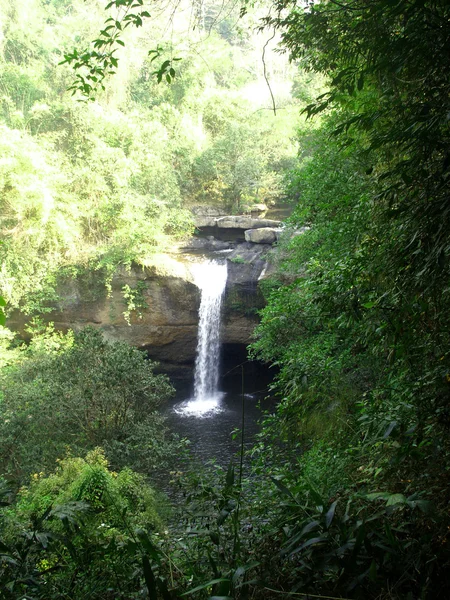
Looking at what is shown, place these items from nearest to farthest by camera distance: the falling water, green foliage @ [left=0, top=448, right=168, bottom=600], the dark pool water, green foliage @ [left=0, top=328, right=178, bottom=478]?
green foliage @ [left=0, top=448, right=168, bottom=600] < green foliage @ [left=0, top=328, right=178, bottom=478] < the dark pool water < the falling water

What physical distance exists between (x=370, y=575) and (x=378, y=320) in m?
1.41

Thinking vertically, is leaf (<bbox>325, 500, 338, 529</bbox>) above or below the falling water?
above

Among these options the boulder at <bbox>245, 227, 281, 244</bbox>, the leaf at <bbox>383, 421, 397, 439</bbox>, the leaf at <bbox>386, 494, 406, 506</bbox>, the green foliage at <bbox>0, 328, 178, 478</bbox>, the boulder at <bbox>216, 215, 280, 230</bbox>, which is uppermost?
the boulder at <bbox>216, 215, 280, 230</bbox>

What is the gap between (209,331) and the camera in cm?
1623

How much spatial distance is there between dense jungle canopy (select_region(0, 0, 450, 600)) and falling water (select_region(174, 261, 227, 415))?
217 centimetres

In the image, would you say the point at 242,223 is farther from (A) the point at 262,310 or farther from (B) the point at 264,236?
(A) the point at 262,310

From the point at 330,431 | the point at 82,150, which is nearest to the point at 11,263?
the point at 82,150

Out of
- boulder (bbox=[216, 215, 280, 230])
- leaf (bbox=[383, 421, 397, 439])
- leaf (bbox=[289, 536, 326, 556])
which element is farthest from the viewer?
boulder (bbox=[216, 215, 280, 230])

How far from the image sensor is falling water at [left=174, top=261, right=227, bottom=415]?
16047mm

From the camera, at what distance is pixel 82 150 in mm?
16172

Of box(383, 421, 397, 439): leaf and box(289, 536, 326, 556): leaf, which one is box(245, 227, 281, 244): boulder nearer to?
box(383, 421, 397, 439): leaf

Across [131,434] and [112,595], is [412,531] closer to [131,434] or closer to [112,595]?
[112,595]

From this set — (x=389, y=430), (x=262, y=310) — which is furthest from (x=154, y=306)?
(x=389, y=430)

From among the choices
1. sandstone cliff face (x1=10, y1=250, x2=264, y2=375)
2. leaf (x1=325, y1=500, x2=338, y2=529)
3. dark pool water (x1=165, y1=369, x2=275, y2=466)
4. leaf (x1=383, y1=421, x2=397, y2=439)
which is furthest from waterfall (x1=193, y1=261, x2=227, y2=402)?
leaf (x1=325, y1=500, x2=338, y2=529)
